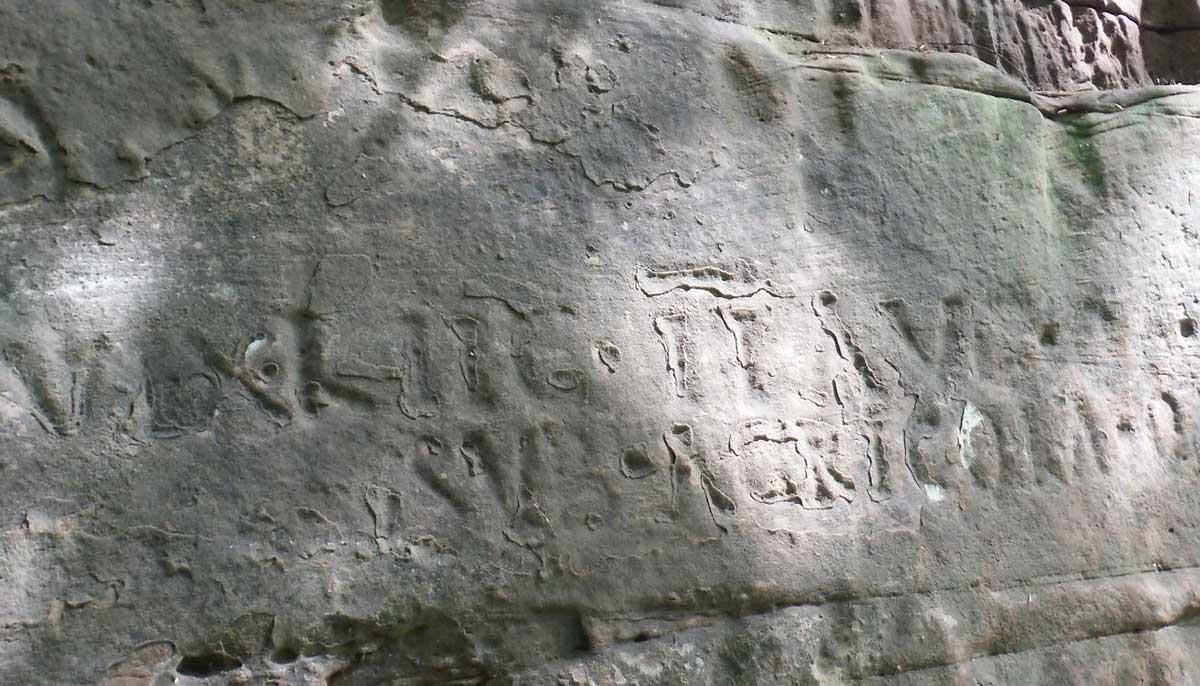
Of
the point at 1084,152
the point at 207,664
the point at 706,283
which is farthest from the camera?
the point at 1084,152

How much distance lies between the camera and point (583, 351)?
1.74m

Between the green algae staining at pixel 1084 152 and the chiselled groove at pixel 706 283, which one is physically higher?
the green algae staining at pixel 1084 152

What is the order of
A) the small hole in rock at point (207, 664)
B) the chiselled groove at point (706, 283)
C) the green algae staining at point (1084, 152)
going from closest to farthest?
the small hole in rock at point (207, 664) < the chiselled groove at point (706, 283) < the green algae staining at point (1084, 152)

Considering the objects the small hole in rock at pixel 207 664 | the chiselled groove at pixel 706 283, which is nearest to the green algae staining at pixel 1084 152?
the chiselled groove at pixel 706 283

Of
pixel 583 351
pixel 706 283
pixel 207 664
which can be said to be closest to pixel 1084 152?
pixel 706 283

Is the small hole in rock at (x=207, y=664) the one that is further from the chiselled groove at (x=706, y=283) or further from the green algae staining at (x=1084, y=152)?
the green algae staining at (x=1084, y=152)

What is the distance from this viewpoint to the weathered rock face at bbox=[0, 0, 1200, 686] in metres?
1.46

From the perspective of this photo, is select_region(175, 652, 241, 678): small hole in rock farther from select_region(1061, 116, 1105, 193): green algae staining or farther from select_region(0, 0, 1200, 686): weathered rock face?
select_region(1061, 116, 1105, 193): green algae staining

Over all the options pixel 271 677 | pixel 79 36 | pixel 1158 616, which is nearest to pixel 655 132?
pixel 79 36

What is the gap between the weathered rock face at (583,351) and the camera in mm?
1461

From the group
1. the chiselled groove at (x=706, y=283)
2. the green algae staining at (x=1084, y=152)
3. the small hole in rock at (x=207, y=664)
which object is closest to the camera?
the small hole in rock at (x=207, y=664)

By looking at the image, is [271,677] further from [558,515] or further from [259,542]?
[558,515]

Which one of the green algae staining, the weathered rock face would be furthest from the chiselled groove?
the green algae staining

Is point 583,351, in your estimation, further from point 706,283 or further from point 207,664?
point 207,664
